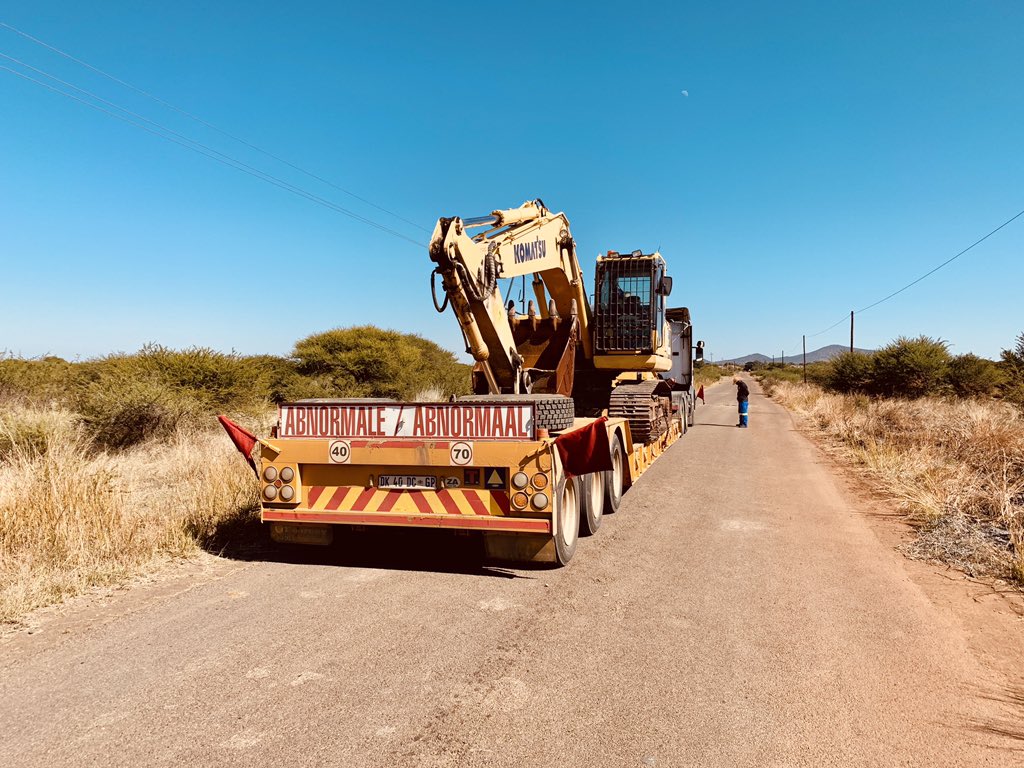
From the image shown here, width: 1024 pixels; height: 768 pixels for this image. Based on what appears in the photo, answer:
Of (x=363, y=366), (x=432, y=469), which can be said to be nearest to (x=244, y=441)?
(x=432, y=469)

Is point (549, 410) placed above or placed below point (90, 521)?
above

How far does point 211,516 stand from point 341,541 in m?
1.43

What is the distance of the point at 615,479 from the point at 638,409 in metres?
2.63

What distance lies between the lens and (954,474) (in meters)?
9.22

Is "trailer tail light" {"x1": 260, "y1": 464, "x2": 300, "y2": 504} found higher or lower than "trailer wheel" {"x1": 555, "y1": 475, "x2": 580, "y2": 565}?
higher

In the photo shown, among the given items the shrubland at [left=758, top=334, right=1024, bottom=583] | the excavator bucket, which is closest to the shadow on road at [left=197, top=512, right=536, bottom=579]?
the excavator bucket

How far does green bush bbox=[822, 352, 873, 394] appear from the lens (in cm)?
2830

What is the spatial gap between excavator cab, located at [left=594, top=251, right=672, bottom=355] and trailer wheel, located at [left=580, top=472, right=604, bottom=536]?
4787mm

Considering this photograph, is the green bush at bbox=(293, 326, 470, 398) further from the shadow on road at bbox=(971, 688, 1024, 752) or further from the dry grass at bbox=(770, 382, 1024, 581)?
the shadow on road at bbox=(971, 688, 1024, 752)

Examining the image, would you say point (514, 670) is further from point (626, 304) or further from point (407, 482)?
point (626, 304)

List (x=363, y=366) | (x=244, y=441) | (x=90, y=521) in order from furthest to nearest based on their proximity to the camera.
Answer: (x=363, y=366), (x=244, y=441), (x=90, y=521)

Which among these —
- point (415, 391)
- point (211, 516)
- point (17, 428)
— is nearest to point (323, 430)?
point (211, 516)

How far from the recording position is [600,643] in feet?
13.3

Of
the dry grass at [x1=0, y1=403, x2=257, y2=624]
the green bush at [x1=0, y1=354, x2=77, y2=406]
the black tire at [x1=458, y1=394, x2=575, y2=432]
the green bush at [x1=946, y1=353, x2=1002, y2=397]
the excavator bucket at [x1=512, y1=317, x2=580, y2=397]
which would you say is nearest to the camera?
the dry grass at [x1=0, y1=403, x2=257, y2=624]
